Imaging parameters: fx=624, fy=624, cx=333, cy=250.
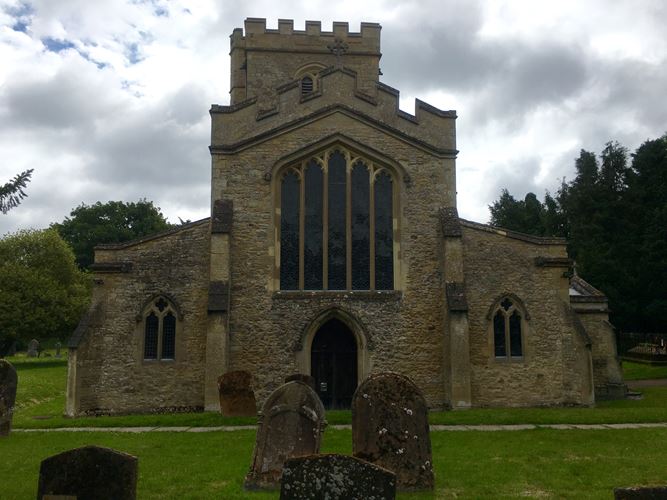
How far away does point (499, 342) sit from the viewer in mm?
18766

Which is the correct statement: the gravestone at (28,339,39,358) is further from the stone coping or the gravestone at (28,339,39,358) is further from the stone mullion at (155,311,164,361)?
the stone coping

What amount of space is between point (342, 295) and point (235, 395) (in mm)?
4361

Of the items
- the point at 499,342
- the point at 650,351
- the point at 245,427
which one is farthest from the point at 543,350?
the point at 650,351

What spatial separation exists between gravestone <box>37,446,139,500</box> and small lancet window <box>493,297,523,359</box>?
1431cm

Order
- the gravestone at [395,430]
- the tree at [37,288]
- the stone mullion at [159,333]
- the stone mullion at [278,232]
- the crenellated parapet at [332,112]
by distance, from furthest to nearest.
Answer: the tree at [37,288], the crenellated parapet at [332,112], the stone mullion at [278,232], the stone mullion at [159,333], the gravestone at [395,430]

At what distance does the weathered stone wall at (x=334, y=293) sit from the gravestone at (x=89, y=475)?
1169cm

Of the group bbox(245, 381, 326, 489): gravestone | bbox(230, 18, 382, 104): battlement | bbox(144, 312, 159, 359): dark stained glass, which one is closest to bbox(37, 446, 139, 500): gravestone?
bbox(245, 381, 326, 489): gravestone

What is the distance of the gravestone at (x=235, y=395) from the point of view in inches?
639

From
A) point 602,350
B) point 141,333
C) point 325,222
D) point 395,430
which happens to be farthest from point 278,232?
point 602,350

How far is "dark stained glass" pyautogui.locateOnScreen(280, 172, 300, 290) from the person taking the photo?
18703 mm

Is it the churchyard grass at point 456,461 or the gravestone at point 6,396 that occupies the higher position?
the gravestone at point 6,396

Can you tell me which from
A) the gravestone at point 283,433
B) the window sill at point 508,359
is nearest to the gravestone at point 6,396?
the gravestone at point 283,433

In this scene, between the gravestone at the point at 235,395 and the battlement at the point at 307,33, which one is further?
the battlement at the point at 307,33

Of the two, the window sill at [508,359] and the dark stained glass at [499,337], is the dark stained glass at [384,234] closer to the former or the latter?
the dark stained glass at [499,337]
